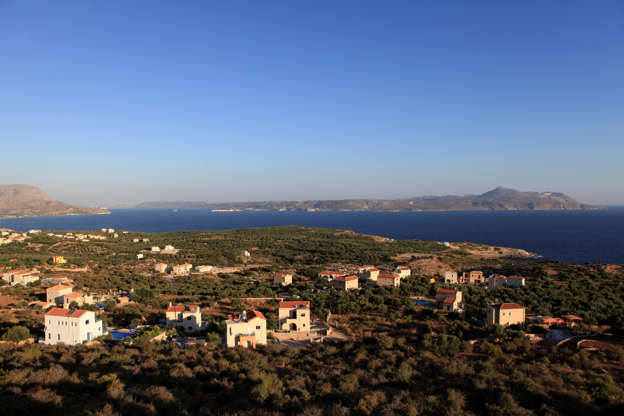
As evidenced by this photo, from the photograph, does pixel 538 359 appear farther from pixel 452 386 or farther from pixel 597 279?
pixel 597 279

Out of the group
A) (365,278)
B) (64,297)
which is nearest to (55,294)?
(64,297)

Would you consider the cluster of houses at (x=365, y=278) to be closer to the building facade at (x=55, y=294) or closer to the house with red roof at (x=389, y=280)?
the house with red roof at (x=389, y=280)

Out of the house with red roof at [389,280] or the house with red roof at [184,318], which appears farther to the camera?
the house with red roof at [389,280]

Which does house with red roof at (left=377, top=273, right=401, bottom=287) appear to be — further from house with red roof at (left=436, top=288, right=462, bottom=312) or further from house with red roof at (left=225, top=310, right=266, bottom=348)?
house with red roof at (left=225, top=310, right=266, bottom=348)

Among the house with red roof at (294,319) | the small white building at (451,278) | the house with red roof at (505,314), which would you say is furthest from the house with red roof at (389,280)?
the house with red roof at (294,319)

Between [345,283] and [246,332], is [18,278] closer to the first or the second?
[246,332]

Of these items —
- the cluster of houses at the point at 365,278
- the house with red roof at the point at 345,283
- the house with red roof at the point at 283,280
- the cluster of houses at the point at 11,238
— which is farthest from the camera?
the cluster of houses at the point at 11,238

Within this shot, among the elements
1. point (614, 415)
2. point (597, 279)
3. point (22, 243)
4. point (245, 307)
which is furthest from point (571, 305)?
point (22, 243)
